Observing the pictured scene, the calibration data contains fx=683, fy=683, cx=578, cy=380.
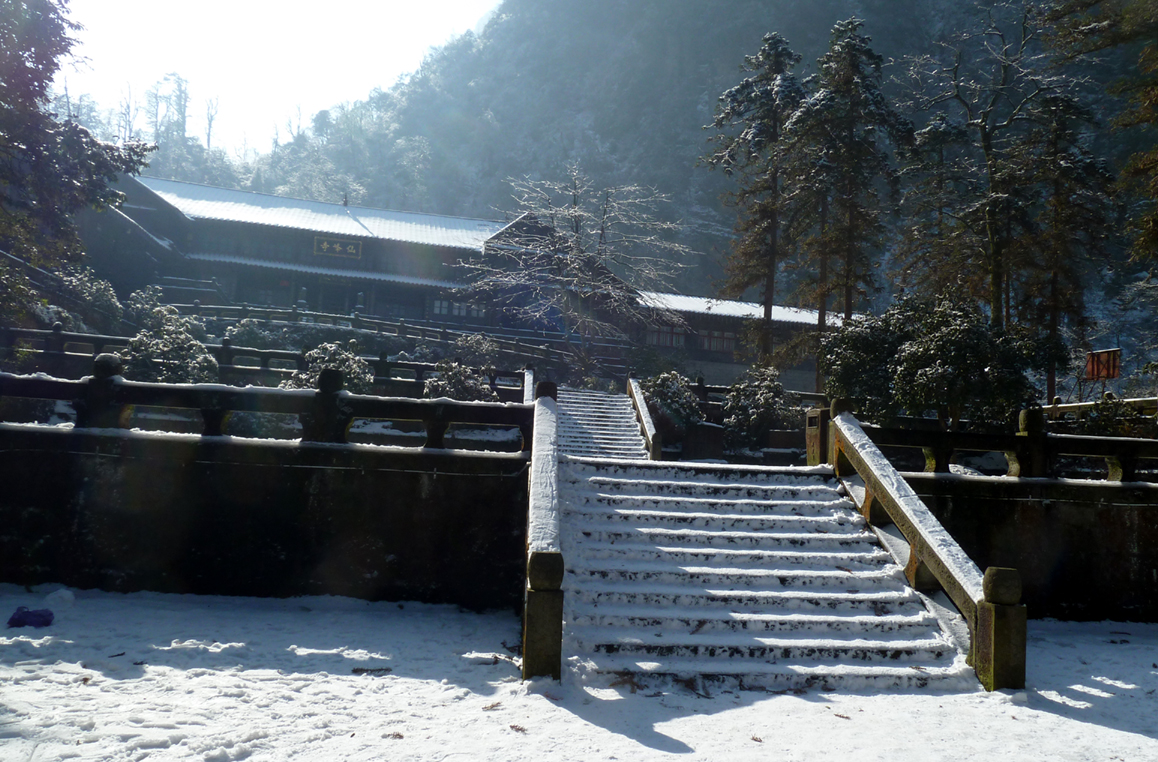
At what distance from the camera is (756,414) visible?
15.5 m

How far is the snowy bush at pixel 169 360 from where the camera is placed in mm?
13875

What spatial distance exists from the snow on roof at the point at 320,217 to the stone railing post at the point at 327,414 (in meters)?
26.0

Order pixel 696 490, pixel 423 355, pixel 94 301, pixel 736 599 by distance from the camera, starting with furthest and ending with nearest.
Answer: pixel 423 355 < pixel 94 301 < pixel 696 490 < pixel 736 599

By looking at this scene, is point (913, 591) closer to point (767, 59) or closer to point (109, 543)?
point (109, 543)

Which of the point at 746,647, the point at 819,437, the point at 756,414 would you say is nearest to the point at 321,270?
the point at 756,414

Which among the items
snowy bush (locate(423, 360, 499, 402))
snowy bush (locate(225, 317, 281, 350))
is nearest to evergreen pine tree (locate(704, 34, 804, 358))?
snowy bush (locate(423, 360, 499, 402))

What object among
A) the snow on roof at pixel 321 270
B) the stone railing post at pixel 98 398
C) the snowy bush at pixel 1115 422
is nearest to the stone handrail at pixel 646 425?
the snowy bush at pixel 1115 422

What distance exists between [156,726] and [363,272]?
30.5 meters

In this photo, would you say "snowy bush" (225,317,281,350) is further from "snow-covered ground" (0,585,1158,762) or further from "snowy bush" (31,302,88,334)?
"snow-covered ground" (0,585,1158,762)

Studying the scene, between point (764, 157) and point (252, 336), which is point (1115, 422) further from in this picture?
point (252, 336)

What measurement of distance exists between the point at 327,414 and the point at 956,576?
6245 millimetres

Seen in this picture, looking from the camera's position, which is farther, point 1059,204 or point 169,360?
point 1059,204

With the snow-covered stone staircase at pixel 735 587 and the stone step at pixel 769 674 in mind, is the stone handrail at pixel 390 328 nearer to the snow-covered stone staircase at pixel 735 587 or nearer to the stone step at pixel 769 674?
the snow-covered stone staircase at pixel 735 587

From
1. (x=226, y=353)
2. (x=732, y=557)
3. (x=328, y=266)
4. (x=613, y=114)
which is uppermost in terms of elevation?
(x=613, y=114)
